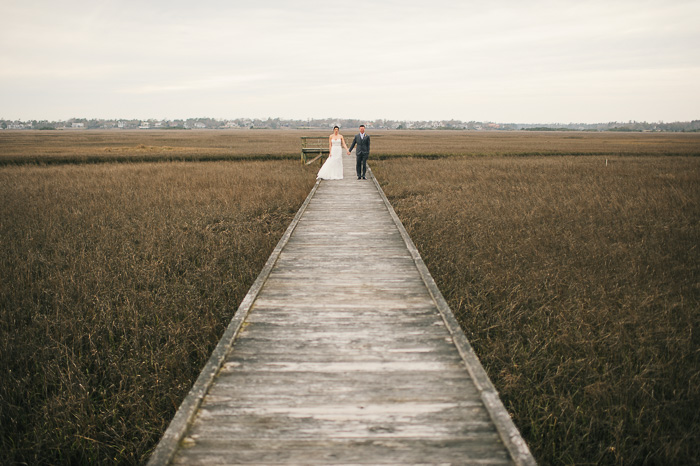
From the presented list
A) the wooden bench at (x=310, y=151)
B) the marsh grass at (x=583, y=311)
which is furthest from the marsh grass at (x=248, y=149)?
the marsh grass at (x=583, y=311)

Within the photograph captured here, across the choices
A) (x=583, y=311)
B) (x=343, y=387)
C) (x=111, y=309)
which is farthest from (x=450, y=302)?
(x=111, y=309)

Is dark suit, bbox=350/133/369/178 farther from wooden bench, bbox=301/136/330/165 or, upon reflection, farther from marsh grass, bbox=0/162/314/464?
wooden bench, bbox=301/136/330/165

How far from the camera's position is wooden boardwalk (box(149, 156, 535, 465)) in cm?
222

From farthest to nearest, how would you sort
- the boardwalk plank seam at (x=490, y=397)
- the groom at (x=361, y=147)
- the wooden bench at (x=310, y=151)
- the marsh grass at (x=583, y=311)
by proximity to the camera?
the wooden bench at (x=310, y=151) < the groom at (x=361, y=147) < the marsh grass at (x=583, y=311) < the boardwalk plank seam at (x=490, y=397)

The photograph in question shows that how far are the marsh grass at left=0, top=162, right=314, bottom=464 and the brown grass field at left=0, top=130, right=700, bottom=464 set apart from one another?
0.09ft

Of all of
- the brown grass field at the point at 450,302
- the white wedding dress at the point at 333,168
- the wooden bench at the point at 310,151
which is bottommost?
the brown grass field at the point at 450,302

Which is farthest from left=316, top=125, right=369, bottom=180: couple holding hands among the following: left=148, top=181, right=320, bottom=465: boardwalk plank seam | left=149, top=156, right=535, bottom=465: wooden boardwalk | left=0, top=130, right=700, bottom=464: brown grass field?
left=148, top=181, right=320, bottom=465: boardwalk plank seam

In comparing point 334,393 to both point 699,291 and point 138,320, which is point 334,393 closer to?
point 138,320

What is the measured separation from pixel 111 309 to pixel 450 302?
427cm

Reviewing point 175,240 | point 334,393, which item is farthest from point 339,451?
point 175,240

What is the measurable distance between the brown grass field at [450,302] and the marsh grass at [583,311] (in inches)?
1.0

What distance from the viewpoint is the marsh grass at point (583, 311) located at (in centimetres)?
313

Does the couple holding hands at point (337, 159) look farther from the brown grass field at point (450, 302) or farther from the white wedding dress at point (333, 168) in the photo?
the brown grass field at point (450, 302)

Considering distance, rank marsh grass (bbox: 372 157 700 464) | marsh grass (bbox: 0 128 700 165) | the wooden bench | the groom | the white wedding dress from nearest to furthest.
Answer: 1. marsh grass (bbox: 372 157 700 464)
2. the groom
3. the white wedding dress
4. the wooden bench
5. marsh grass (bbox: 0 128 700 165)
